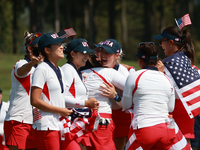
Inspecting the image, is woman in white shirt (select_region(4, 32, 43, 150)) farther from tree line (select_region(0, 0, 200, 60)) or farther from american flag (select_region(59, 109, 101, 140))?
tree line (select_region(0, 0, 200, 60))

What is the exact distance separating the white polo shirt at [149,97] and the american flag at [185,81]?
2.33ft

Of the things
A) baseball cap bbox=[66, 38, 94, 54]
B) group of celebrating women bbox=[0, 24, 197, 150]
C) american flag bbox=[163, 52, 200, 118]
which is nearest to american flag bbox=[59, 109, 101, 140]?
group of celebrating women bbox=[0, 24, 197, 150]

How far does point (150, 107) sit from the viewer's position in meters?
3.72

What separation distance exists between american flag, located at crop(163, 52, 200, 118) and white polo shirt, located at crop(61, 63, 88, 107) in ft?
4.20

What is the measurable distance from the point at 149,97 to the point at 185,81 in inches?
38.0

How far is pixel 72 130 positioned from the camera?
388 centimetres

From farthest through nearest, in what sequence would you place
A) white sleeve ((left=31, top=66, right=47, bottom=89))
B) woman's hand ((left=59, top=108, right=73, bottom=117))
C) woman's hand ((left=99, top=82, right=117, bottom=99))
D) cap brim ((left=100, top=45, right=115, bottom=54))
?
cap brim ((left=100, top=45, right=115, bottom=54)) → woman's hand ((left=99, top=82, right=117, bottom=99)) → woman's hand ((left=59, top=108, right=73, bottom=117)) → white sleeve ((left=31, top=66, right=47, bottom=89))

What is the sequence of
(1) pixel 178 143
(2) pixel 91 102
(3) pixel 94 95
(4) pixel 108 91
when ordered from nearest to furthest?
1. (1) pixel 178 143
2. (2) pixel 91 102
3. (4) pixel 108 91
4. (3) pixel 94 95

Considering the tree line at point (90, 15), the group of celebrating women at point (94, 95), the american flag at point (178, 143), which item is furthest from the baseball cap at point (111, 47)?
the tree line at point (90, 15)

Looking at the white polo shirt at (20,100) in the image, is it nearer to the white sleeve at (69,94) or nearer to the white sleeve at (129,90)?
the white sleeve at (69,94)

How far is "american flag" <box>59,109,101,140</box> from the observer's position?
12.2 ft

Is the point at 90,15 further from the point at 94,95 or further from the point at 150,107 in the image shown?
the point at 150,107

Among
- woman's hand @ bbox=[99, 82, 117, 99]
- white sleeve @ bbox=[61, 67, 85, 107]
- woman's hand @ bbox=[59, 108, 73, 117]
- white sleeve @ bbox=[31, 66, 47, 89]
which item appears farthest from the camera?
woman's hand @ bbox=[99, 82, 117, 99]

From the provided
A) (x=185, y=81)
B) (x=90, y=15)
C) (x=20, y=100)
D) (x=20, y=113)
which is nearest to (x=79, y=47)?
(x=20, y=100)
